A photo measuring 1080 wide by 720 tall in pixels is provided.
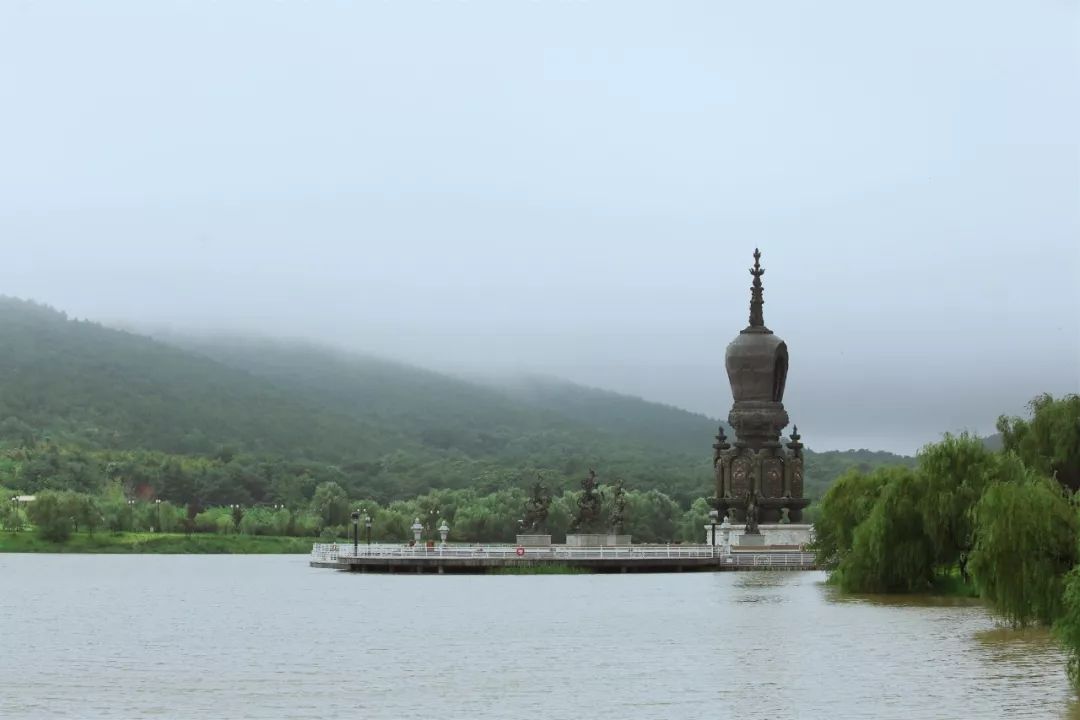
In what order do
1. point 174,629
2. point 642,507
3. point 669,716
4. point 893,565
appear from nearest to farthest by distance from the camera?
point 669,716
point 174,629
point 893,565
point 642,507

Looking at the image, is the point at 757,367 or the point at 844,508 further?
the point at 757,367

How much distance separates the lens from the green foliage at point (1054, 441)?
254 ft

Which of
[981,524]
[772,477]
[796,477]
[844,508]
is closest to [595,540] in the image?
[772,477]

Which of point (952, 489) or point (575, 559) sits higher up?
point (952, 489)

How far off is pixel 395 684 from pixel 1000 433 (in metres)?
51.8

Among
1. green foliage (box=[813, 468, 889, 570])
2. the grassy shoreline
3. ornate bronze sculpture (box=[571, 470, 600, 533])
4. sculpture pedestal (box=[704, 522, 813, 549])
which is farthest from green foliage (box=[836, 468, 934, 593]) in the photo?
the grassy shoreline

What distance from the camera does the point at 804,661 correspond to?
42188 mm

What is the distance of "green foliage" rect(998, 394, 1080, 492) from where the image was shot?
254ft

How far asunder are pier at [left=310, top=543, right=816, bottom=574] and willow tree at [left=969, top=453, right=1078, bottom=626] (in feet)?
209

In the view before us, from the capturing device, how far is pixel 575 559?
10556 cm

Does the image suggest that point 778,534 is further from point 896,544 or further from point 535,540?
point 896,544

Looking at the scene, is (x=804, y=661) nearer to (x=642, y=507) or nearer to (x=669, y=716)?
(x=669, y=716)

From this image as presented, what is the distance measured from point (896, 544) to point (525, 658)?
2401 centimetres

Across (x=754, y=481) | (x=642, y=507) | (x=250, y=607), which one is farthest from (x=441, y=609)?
(x=642, y=507)
